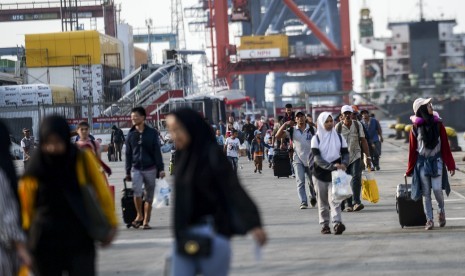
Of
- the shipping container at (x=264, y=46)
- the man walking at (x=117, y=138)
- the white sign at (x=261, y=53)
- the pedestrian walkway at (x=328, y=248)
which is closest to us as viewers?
the pedestrian walkway at (x=328, y=248)

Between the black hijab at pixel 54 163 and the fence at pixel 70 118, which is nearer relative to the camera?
the black hijab at pixel 54 163

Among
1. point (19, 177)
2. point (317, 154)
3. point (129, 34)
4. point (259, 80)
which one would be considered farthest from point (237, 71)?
point (19, 177)

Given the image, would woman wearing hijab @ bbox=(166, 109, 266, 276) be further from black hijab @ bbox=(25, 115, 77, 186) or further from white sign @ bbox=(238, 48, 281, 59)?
white sign @ bbox=(238, 48, 281, 59)

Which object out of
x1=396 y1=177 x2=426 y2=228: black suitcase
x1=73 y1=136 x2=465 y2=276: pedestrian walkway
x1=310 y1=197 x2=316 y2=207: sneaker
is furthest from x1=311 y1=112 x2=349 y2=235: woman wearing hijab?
x1=310 y1=197 x2=316 y2=207: sneaker

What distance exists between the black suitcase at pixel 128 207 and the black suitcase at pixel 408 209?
3.58 m

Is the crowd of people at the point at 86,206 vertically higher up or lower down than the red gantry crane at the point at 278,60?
lower down

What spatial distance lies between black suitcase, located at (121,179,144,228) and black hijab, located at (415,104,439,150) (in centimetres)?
404

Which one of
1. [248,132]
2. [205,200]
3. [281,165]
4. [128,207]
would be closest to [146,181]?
[128,207]

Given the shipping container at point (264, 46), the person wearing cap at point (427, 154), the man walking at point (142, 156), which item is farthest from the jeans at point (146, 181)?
the shipping container at point (264, 46)

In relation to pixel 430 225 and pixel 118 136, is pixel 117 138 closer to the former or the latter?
pixel 118 136

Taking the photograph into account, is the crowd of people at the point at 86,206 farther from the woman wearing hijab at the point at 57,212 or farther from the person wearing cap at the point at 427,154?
the person wearing cap at the point at 427,154

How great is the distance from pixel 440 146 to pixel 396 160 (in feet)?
84.7

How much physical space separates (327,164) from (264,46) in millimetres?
114135

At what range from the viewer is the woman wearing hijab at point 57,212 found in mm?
7449
